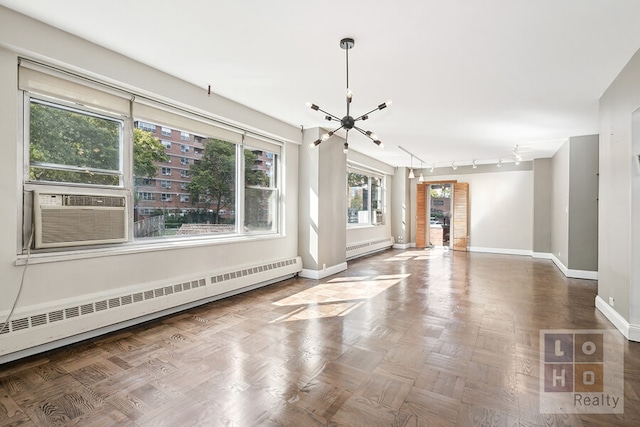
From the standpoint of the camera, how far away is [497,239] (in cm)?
897

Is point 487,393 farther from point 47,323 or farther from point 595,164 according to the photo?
point 595,164

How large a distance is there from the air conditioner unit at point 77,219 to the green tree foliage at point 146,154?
1.47ft

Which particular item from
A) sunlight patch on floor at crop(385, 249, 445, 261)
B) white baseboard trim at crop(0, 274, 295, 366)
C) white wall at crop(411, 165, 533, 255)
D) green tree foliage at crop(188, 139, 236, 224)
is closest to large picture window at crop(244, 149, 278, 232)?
green tree foliage at crop(188, 139, 236, 224)

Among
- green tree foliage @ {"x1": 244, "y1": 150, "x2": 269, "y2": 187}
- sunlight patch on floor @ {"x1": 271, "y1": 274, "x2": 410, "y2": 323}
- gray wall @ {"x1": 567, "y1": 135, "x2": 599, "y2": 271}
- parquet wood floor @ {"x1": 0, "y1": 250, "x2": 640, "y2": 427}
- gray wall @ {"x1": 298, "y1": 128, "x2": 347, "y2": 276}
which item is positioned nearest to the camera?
parquet wood floor @ {"x1": 0, "y1": 250, "x2": 640, "y2": 427}

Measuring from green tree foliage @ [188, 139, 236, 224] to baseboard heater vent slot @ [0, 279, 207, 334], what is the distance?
3.84ft

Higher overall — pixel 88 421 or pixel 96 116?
pixel 96 116

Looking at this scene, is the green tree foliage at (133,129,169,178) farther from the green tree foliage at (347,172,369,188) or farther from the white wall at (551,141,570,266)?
the white wall at (551,141,570,266)

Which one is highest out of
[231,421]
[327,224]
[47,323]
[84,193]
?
[84,193]

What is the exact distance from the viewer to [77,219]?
2.84m

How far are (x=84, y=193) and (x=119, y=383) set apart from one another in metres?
1.76

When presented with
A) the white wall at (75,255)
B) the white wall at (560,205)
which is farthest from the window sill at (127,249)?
the white wall at (560,205)

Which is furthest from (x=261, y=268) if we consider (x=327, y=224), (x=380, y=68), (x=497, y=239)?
(x=497, y=239)

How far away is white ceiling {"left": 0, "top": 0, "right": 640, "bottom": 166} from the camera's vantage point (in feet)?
7.61

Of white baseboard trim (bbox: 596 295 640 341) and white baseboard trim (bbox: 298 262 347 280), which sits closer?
white baseboard trim (bbox: 596 295 640 341)
